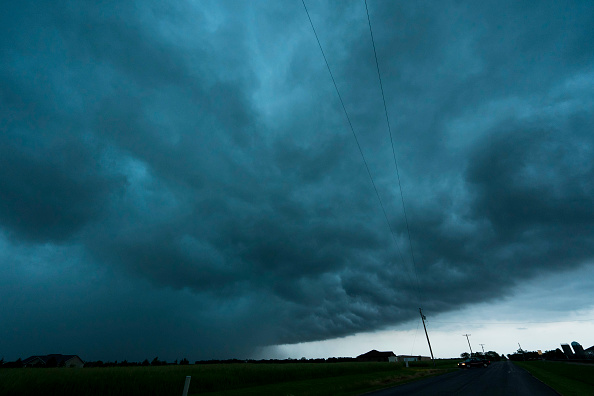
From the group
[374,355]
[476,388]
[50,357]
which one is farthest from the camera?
[374,355]

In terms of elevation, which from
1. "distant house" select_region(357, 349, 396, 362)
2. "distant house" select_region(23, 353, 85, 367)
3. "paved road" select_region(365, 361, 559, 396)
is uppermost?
"distant house" select_region(357, 349, 396, 362)

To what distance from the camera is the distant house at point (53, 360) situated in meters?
90.6

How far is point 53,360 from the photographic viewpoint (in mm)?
91688

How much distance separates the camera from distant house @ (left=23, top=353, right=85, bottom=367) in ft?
297

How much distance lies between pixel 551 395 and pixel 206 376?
31686mm

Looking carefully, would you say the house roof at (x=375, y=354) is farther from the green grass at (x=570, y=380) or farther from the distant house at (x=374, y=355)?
the green grass at (x=570, y=380)

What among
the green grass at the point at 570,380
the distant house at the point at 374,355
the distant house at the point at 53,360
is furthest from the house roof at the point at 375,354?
the distant house at the point at 53,360

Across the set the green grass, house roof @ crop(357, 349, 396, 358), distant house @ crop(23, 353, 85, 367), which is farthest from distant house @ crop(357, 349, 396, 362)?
distant house @ crop(23, 353, 85, 367)

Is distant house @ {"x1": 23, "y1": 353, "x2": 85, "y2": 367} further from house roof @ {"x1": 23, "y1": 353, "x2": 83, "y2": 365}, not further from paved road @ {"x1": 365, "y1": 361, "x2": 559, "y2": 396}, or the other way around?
paved road @ {"x1": 365, "y1": 361, "x2": 559, "y2": 396}

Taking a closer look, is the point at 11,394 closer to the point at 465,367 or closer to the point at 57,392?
the point at 57,392

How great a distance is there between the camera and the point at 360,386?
3178 cm

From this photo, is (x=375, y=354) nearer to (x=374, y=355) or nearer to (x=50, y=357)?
(x=374, y=355)

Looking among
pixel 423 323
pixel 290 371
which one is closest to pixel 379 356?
pixel 423 323

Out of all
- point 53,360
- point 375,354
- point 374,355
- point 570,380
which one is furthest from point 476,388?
point 375,354
